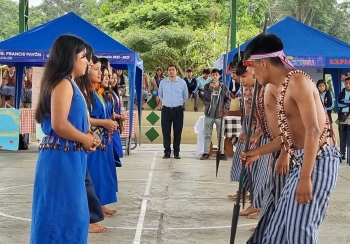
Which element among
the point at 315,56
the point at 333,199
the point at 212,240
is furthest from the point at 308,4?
the point at 212,240

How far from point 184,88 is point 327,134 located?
1046 centimetres

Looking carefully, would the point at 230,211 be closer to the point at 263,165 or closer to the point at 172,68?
the point at 263,165

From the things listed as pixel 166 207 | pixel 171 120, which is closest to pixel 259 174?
pixel 166 207

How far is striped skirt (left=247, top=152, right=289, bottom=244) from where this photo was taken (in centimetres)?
447

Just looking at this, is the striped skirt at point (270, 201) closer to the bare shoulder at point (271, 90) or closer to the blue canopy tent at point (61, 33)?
the bare shoulder at point (271, 90)

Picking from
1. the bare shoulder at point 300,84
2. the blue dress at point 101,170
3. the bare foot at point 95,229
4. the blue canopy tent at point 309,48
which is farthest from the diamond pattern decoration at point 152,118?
the bare shoulder at point 300,84

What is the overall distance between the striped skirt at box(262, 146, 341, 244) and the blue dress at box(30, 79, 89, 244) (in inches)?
46.9

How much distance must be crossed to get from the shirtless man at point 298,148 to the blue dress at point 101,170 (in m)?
3.08

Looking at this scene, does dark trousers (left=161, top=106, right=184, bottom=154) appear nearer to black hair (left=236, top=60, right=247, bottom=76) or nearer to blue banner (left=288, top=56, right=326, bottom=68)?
blue banner (left=288, top=56, right=326, bottom=68)

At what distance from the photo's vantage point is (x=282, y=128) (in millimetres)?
4289

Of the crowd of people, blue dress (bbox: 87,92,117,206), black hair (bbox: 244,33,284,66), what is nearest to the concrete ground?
blue dress (bbox: 87,92,117,206)

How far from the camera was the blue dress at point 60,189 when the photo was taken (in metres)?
4.34

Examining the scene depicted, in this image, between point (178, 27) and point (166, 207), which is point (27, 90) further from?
point (178, 27)

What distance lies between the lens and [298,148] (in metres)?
4.29
